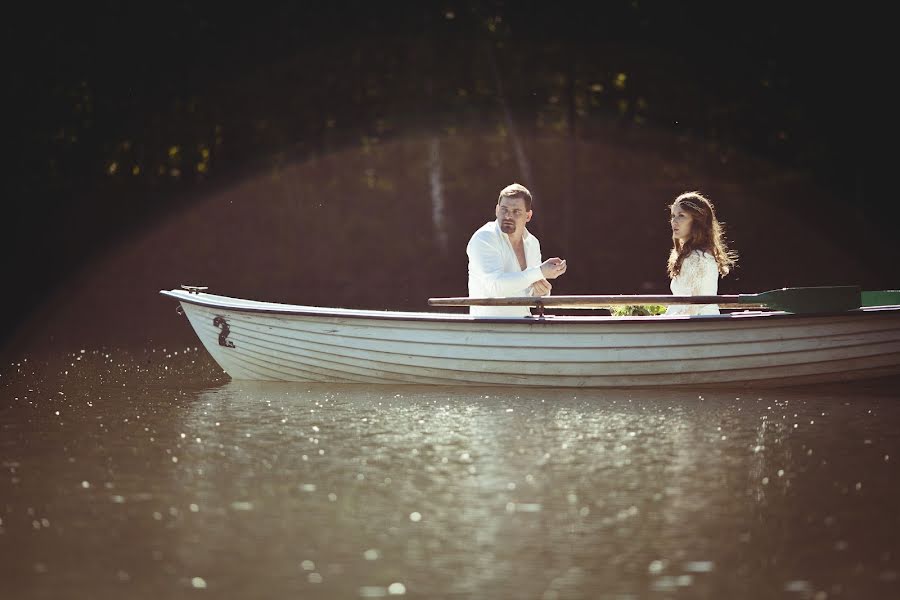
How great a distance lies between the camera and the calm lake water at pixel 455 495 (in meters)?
4.25

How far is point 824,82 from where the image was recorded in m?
23.5

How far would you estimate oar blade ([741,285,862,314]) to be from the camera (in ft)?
29.3

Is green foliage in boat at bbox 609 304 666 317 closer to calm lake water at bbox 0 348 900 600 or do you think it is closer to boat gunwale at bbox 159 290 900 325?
boat gunwale at bbox 159 290 900 325

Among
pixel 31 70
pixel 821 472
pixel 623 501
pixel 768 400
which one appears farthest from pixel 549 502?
pixel 31 70

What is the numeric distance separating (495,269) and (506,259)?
16cm

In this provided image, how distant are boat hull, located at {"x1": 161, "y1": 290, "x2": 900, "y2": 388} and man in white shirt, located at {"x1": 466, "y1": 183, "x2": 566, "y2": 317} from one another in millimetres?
339

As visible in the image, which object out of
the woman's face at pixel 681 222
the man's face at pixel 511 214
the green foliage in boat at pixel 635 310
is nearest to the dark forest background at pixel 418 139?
the green foliage in boat at pixel 635 310

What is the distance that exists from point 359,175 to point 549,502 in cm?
2188

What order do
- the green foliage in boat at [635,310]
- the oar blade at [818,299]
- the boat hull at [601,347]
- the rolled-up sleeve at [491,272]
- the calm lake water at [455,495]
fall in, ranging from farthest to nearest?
the green foliage in boat at [635,310]
the rolled-up sleeve at [491,272]
the boat hull at [601,347]
the oar blade at [818,299]
the calm lake water at [455,495]

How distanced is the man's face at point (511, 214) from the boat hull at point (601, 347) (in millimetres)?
742

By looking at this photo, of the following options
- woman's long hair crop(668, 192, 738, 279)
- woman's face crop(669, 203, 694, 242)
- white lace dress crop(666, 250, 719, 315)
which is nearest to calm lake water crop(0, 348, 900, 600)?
white lace dress crop(666, 250, 719, 315)

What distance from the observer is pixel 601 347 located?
9125mm

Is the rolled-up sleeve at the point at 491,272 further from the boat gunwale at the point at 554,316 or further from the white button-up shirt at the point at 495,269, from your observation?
the boat gunwale at the point at 554,316

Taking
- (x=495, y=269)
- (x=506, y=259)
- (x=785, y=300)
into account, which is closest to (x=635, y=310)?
(x=506, y=259)
